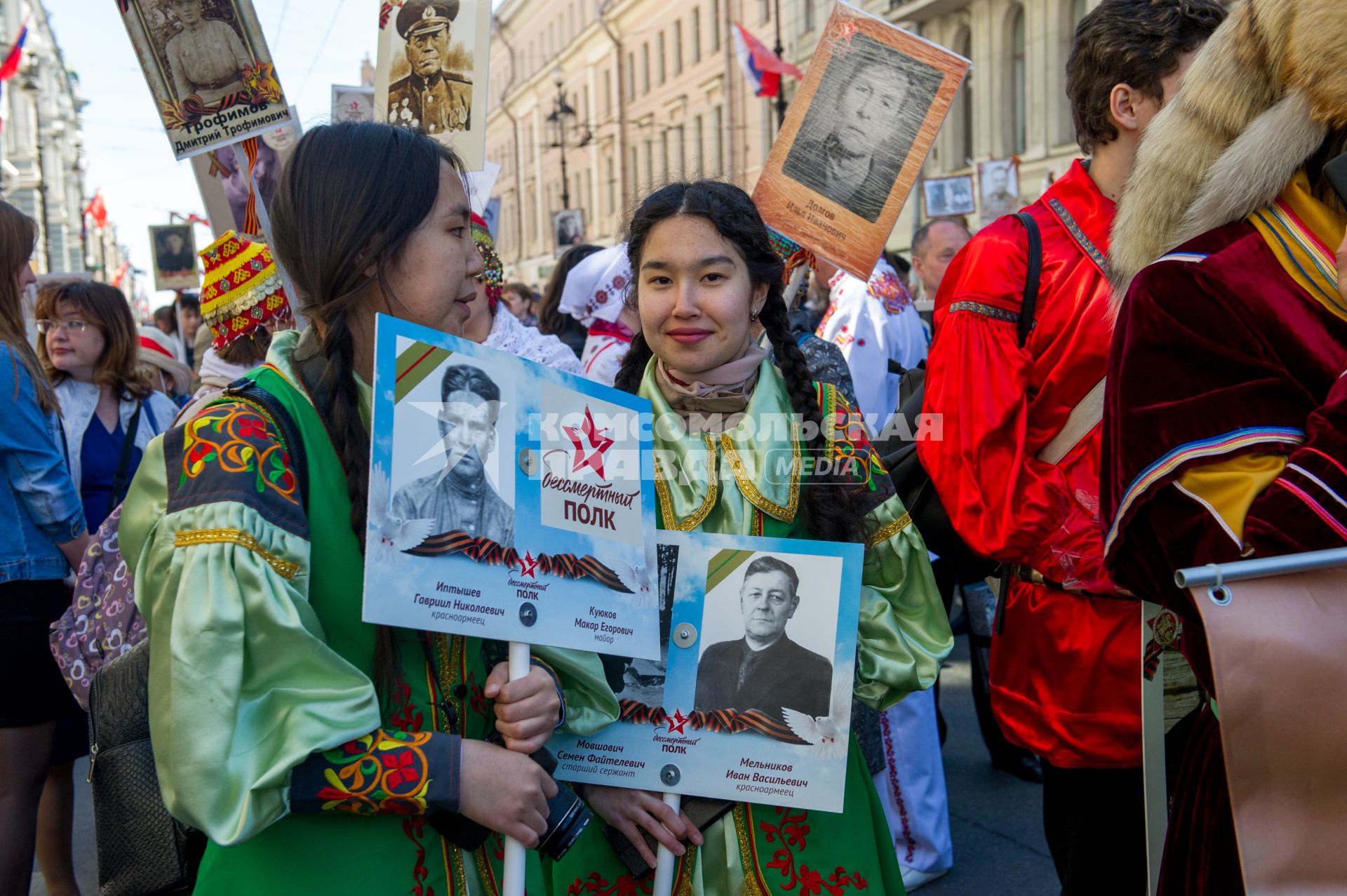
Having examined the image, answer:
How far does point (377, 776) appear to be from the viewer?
1489 millimetres

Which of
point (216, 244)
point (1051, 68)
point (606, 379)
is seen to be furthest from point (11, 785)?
point (1051, 68)

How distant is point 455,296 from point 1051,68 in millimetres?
22331

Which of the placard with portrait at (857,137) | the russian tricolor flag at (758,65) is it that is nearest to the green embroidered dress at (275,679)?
the placard with portrait at (857,137)

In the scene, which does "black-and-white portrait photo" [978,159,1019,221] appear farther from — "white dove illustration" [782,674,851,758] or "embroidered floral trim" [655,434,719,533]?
"white dove illustration" [782,674,851,758]

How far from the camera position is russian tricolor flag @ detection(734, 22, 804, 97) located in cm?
2019

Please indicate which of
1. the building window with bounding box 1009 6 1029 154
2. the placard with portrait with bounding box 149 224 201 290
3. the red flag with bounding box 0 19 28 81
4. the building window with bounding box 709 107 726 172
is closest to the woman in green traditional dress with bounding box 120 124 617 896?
the placard with portrait with bounding box 149 224 201 290

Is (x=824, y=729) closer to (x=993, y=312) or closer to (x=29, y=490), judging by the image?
(x=993, y=312)

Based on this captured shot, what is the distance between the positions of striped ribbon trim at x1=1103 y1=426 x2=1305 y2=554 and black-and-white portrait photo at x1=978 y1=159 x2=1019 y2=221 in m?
9.95

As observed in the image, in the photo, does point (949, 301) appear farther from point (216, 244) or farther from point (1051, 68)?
point (1051, 68)

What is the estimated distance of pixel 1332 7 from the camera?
1468mm

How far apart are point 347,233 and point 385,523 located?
48 cm

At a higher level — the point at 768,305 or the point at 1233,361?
the point at 768,305

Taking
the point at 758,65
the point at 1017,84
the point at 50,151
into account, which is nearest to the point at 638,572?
the point at 758,65

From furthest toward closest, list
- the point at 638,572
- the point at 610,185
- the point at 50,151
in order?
the point at 50,151 < the point at 610,185 < the point at 638,572
